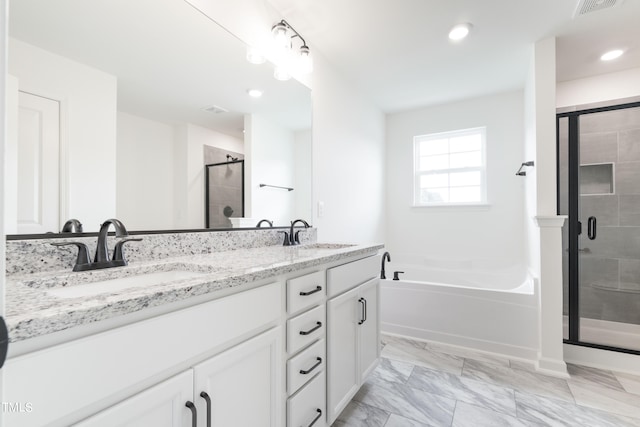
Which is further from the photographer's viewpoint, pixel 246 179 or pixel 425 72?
pixel 425 72

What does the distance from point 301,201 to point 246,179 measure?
0.54 metres

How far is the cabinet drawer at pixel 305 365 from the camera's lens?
3.75 feet

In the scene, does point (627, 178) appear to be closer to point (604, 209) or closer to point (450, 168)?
point (604, 209)

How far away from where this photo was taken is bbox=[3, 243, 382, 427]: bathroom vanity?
0.52 m

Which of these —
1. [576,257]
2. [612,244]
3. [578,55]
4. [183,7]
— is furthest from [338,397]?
[578,55]

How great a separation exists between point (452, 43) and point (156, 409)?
2.80 m

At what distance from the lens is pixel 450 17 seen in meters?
2.04

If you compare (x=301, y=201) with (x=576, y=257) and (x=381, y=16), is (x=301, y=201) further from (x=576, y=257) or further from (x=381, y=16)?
(x=576, y=257)

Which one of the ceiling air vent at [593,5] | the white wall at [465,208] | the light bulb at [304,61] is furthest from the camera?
the white wall at [465,208]

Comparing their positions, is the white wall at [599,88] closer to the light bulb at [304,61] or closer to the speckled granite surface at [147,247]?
the light bulb at [304,61]

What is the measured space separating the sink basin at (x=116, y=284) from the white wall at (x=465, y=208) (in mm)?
3162

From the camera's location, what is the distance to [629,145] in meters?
2.55

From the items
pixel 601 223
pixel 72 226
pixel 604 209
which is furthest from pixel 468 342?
pixel 72 226

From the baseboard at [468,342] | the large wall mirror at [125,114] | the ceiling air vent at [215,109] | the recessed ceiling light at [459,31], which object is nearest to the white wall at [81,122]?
the large wall mirror at [125,114]
